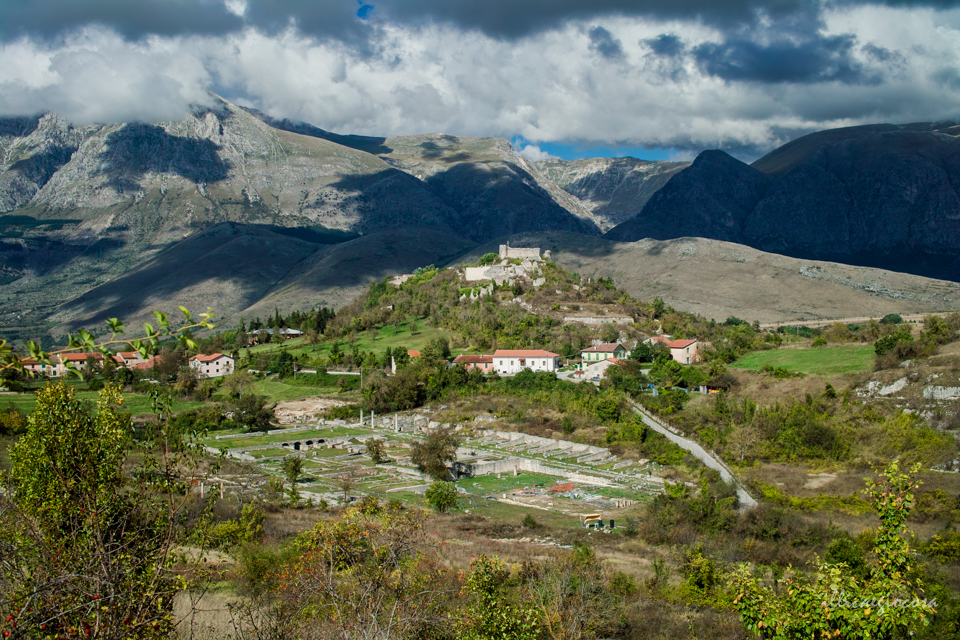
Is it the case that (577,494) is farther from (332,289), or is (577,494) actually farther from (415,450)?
(332,289)

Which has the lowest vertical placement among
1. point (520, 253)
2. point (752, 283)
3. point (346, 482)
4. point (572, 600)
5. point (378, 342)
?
point (346, 482)

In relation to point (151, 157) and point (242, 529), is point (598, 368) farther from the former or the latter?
point (151, 157)

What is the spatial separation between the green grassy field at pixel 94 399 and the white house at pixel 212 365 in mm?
5534

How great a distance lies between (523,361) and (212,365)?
25168 millimetres

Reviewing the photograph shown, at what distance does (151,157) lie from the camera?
186500mm

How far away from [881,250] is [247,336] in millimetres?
160607

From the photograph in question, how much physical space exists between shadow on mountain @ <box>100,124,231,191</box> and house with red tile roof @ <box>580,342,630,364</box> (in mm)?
168527

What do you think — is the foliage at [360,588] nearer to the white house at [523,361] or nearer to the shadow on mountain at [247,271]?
the white house at [523,361]

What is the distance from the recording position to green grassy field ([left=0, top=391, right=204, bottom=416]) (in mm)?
35394

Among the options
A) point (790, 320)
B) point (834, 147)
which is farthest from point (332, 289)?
point (834, 147)

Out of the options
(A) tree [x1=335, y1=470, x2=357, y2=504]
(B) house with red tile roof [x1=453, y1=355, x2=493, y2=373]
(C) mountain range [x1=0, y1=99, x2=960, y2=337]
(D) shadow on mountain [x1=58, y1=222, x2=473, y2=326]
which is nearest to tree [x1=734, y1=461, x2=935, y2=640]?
(A) tree [x1=335, y1=470, x2=357, y2=504]

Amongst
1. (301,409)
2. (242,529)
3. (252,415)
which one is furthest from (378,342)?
(242,529)

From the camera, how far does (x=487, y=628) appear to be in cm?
779

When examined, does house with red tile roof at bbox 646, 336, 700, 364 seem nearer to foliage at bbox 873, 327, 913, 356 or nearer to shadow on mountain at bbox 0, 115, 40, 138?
foliage at bbox 873, 327, 913, 356
